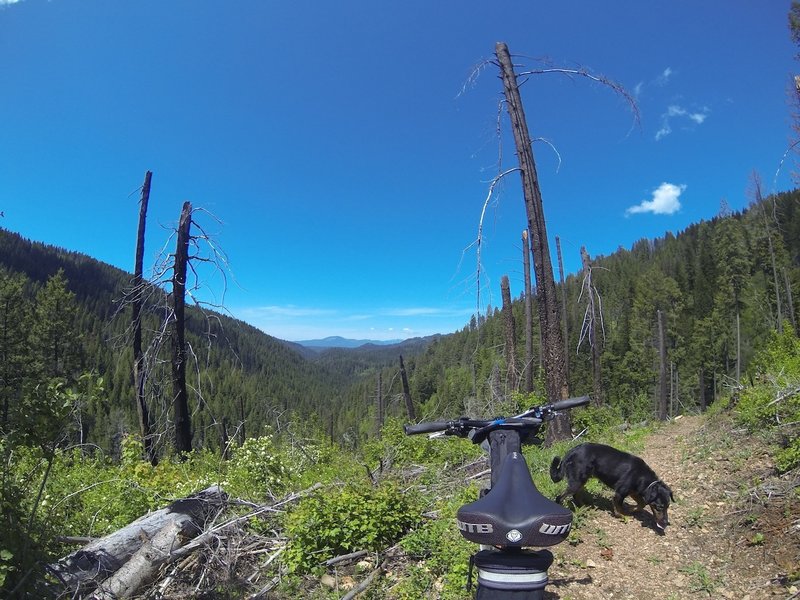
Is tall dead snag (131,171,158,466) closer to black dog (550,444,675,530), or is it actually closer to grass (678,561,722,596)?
black dog (550,444,675,530)

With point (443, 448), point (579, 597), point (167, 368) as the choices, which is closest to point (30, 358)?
→ point (167, 368)

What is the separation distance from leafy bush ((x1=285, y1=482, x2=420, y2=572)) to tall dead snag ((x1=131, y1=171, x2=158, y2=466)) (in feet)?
21.5

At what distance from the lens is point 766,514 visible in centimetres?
443

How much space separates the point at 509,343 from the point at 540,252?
1348 cm

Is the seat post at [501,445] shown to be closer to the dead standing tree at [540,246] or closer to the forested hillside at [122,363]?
the forested hillside at [122,363]

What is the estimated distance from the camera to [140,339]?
11.2m

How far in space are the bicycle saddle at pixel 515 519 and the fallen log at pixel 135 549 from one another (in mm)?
4086

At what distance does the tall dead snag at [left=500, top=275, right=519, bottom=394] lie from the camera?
19.9 metres

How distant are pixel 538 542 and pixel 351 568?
11.6 ft

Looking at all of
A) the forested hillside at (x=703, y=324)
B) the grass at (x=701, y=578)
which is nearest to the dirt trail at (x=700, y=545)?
the grass at (x=701, y=578)

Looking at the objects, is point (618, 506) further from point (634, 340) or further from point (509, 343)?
point (634, 340)

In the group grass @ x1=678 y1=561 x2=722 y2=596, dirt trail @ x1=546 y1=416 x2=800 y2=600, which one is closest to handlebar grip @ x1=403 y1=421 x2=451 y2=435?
dirt trail @ x1=546 y1=416 x2=800 y2=600

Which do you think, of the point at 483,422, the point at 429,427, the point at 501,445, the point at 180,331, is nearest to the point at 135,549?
the point at 429,427

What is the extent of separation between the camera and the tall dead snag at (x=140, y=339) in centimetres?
1012
